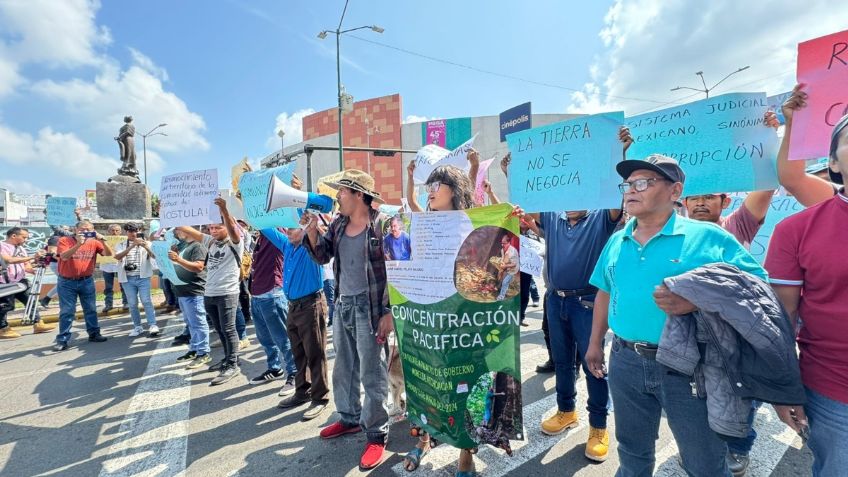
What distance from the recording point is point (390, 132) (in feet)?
100

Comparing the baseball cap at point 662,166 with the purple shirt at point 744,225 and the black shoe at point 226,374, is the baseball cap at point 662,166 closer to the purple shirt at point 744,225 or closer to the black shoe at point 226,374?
the purple shirt at point 744,225

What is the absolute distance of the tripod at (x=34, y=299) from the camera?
7234 millimetres

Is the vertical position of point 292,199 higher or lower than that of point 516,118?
lower

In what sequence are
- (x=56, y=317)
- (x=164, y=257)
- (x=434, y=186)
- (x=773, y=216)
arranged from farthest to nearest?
(x=56, y=317), (x=164, y=257), (x=773, y=216), (x=434, y=186)

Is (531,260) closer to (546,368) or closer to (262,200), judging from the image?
(546,368)

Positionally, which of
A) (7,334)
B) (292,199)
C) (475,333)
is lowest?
(7,334)

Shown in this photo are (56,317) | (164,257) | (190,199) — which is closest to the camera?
(190,199)

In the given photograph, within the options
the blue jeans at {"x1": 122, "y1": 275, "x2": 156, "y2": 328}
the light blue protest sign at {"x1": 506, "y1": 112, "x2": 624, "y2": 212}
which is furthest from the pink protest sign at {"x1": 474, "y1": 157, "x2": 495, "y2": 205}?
the blue jeans at {"x1": 122, "y1": 275, "x2": 156, "y2": 328}

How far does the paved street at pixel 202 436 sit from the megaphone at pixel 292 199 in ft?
6.35

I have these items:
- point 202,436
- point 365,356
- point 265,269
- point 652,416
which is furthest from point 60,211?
point 652,416

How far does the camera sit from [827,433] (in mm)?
1381

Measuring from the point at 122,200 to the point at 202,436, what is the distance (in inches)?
476

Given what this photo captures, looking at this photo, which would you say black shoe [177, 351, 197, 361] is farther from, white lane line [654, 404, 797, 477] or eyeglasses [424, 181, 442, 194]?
white lane line [654, 404, 797, 477]

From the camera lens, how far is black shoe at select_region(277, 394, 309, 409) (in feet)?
12.1
